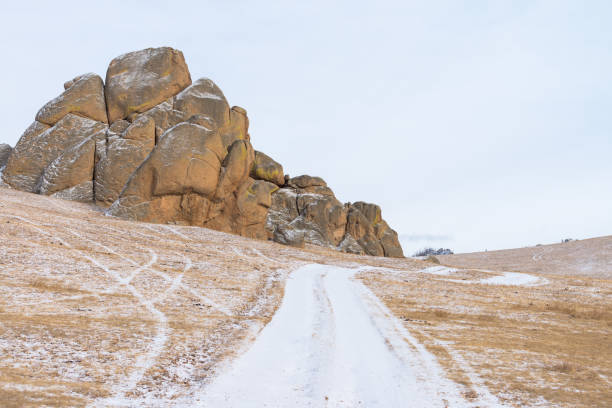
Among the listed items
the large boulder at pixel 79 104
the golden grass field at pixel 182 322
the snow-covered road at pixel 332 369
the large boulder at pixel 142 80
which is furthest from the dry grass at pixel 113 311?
the large boulder at pixel 142 80

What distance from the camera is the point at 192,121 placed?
171ft

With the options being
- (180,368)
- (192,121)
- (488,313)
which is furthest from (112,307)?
(192,121)

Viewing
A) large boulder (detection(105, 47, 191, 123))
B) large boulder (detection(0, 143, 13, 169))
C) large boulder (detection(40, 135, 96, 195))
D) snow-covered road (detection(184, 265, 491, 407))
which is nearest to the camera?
snow-covered road (detection(184, 265, 491, 407))

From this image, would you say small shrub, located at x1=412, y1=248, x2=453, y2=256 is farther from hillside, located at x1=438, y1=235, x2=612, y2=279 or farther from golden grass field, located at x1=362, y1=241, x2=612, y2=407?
golden grass field, located at x1=362, y1=241, x2=612, y2=407

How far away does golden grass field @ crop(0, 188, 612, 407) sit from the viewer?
7891 mm

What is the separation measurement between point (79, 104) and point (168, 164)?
25312 mm

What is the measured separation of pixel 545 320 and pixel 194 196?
39.4 metres

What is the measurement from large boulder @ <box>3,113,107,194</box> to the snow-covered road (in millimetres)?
54349

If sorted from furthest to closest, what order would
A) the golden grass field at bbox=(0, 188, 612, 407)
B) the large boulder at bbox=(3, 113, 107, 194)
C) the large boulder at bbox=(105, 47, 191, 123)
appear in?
1. the large boulder at bbox=(105, 47, 191, 123)
2. the large boulder at bbox=(3, 113, 107, 194)
3. the golden grass field at bbox=(0, 188, 612, 407)

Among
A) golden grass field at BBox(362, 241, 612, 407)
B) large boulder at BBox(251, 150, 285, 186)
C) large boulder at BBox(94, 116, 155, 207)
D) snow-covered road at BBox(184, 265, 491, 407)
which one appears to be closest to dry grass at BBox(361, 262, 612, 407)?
golden grass field at BBox(362, 241, 612, 407)

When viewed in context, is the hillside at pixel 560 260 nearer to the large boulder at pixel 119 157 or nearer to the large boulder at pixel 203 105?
the large boulder at pixel 203 105

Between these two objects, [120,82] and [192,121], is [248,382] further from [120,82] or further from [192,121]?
[120,82]

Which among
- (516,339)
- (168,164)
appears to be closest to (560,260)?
(168,164)

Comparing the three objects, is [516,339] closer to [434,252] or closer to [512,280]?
[512,280]
